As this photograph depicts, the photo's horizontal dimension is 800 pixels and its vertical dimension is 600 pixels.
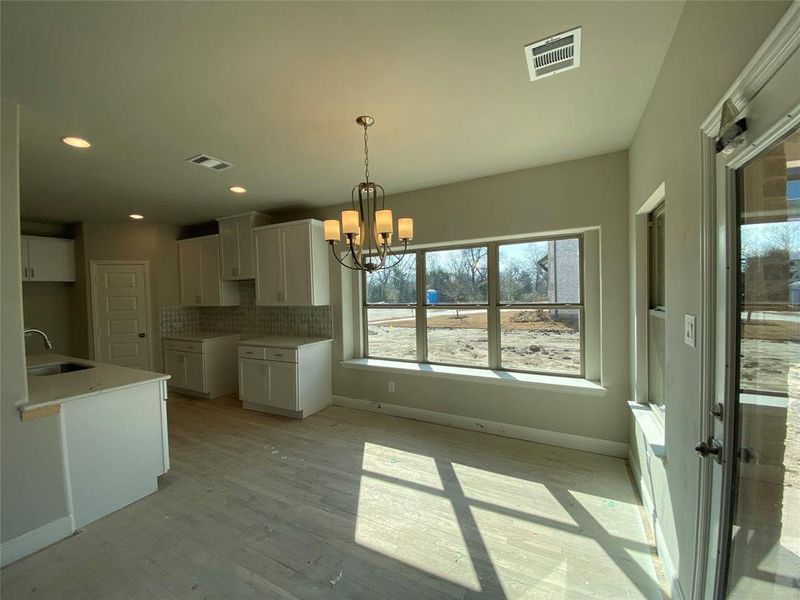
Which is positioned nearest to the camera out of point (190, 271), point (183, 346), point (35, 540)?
point (35, 540)

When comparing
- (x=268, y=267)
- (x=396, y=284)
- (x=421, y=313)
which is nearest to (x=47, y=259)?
(x=268, y=267)

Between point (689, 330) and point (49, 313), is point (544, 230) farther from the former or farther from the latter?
point (49, 313)

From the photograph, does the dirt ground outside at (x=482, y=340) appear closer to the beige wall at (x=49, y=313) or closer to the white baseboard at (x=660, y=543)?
the white baseboard at (x=660, y=543)

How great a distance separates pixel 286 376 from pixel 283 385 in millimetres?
119

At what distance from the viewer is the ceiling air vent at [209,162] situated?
2.66m

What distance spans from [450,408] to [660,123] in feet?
9.40

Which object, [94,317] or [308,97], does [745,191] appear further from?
[94,317]

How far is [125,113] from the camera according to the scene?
1981mm

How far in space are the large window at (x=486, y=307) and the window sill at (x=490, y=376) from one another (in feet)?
0.33

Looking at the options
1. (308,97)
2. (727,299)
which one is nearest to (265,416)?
(308,97)

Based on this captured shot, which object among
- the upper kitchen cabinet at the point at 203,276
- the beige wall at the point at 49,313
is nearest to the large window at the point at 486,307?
the upper kitchen cabinet at the point at 203,276

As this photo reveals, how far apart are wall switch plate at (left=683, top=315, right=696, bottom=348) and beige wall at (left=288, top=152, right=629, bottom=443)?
1490 mm

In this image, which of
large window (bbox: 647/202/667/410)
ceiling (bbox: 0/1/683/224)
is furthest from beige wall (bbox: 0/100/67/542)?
large window (bbox: 647/202/667/410)

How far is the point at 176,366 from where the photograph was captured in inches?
189
